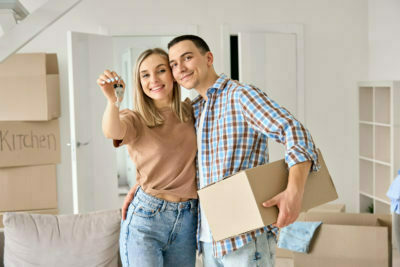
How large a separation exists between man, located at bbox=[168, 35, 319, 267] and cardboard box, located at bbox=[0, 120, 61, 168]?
3732 mm

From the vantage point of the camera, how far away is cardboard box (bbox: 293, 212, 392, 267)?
3799 millimetres

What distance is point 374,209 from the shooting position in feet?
17.8

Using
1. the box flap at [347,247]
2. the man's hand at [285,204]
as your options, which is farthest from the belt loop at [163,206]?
the box flap at [347,247]

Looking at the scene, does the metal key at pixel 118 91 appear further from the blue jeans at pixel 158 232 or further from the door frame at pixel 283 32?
the door frame at pixel 283 32

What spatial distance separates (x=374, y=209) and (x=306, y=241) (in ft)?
5.50

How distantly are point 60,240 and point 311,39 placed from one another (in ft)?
13.7

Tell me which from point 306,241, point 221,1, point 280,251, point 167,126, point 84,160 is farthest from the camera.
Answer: point 221,1

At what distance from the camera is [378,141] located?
5.50 meters

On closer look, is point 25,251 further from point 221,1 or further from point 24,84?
point 221,1

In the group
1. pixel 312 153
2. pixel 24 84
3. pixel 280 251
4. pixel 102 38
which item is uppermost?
pixel 102 38

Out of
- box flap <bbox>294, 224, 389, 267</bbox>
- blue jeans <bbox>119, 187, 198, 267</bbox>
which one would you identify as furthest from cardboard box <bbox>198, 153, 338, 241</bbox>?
box flap <bbox>294, 224, 389, 267</bbox>

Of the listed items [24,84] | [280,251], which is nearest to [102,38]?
[24,84]

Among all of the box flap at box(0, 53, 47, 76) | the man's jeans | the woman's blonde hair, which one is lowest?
the man's jeans

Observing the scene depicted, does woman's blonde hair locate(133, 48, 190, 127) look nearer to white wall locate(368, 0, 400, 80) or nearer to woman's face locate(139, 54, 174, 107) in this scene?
woman's face locate(139, 54, 174, 107)
